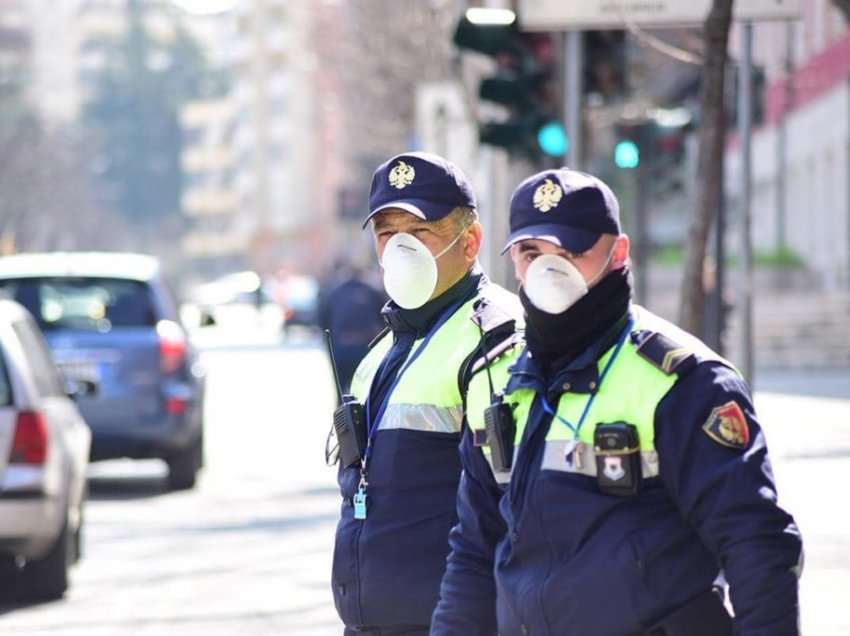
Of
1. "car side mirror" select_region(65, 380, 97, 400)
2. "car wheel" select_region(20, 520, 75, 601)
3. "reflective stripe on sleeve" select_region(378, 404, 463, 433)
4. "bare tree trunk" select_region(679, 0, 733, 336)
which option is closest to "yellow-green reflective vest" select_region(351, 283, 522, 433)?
"reflective stripe on sleeve" select_region(378, 404, 463, 433)

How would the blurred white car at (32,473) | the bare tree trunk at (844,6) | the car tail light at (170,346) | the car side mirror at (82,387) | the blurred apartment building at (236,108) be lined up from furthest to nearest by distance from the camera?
the blurred apartment building at (236,108), the car tail light at (170,346), the bare tree trunk at (844,6), the car side mirror at (82,387), the blurred white car at (32,473)

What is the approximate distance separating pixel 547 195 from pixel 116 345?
13049 millimetres

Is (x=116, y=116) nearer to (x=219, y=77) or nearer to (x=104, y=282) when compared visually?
(x=219, y=77)

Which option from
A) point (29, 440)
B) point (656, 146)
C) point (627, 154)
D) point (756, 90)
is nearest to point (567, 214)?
point (29, 440)

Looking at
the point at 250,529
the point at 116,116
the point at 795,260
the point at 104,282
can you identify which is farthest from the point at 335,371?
the point at 116,116

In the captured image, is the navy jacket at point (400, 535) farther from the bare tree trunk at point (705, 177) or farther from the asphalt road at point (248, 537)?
the bare tree trunk at point (705, 177)

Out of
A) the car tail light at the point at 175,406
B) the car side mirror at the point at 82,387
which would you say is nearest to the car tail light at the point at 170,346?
the car tail light at the point at 175,406

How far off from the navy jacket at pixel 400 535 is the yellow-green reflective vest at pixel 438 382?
1.2 inches

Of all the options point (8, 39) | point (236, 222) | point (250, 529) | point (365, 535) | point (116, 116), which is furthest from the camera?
point (236, 222)

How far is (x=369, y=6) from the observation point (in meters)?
52.9

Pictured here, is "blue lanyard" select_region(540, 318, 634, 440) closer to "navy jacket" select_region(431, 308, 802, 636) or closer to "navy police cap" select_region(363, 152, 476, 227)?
"navy jacket" select_region(431, 308, 802, 636)

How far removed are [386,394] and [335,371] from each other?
49 cm

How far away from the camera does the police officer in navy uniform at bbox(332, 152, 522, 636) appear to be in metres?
5.43

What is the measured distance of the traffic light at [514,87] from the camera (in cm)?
1692
